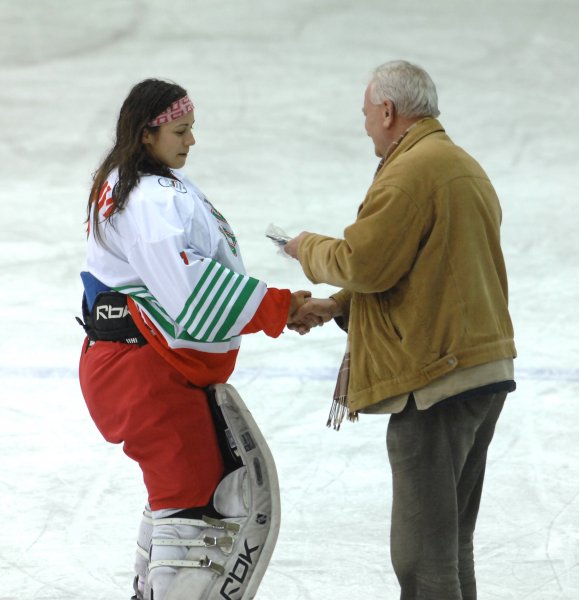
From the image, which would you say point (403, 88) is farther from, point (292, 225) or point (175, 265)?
point (292, 225)

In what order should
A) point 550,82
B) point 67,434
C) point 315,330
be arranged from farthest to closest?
point 550,82, point 315,330, point 67,434

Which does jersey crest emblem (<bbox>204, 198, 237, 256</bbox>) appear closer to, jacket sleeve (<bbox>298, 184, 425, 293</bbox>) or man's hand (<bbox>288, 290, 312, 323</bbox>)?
man's hand (<bbox>288, 290, 312, 323</bbox>)


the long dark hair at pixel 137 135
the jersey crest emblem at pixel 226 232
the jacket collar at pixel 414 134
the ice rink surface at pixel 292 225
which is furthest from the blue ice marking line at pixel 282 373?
the jacket collar at pixel 414 134

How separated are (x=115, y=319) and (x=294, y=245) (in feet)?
1.35

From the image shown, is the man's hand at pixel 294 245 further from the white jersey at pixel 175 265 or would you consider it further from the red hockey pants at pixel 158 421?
the red hockey pants at pixel 158 421

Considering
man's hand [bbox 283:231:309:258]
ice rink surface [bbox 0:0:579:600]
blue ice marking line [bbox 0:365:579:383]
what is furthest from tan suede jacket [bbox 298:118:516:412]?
blue ice marking line [bbox 0:365:579:383]

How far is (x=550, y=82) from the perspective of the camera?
7.13 meters

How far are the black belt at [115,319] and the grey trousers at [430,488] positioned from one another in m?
0.58

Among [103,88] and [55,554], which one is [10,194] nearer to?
[103,88]

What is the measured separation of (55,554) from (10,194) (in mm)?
3693

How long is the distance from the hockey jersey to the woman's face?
2.0 inches

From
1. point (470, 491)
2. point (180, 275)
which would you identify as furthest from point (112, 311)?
point (470, 491)

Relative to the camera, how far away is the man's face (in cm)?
226

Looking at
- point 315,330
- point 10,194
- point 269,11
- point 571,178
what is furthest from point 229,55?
point 315,330
